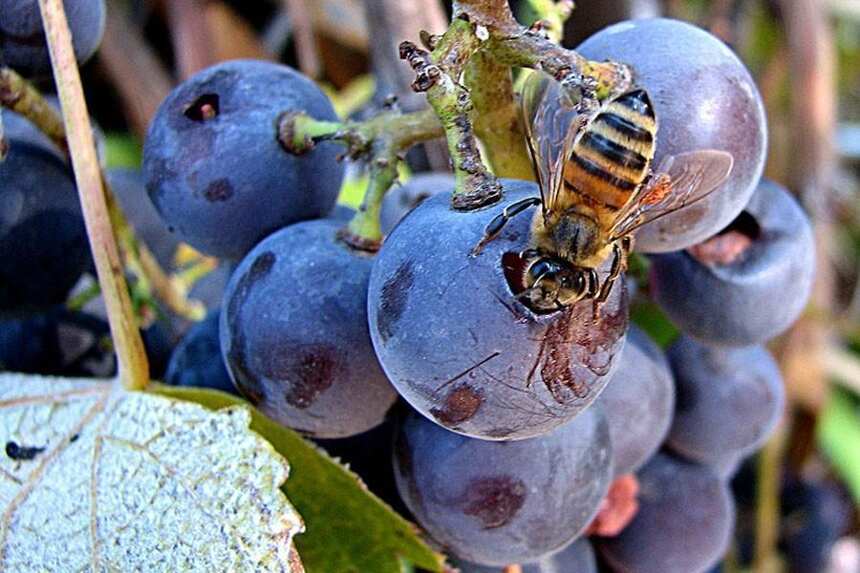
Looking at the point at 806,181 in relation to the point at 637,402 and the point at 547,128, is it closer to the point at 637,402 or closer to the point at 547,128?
the point at 637,402

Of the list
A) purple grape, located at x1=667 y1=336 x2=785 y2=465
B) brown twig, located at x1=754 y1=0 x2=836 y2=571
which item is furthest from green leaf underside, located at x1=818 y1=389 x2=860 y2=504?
purple grape, located at x1=667 y1=336 x2=785 y2=465

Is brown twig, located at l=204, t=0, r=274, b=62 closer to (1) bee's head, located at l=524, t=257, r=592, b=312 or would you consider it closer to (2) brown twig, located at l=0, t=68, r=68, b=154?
(2) brown twig, located at l=0, t=68, r=68, b=154

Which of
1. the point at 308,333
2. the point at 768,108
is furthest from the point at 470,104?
the point at 768,108

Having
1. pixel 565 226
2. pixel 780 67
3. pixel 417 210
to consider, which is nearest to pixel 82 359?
pixel 417 210

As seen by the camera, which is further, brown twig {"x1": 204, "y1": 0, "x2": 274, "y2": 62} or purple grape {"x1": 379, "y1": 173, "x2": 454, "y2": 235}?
brown twig {"x1": 204, "y1": 0, "x2": 274, "y2": 62}

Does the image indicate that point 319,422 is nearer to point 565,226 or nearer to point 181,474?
point 181,474

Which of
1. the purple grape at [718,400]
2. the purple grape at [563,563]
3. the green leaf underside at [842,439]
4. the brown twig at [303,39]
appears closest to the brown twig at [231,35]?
the brown twig at [303,39]
